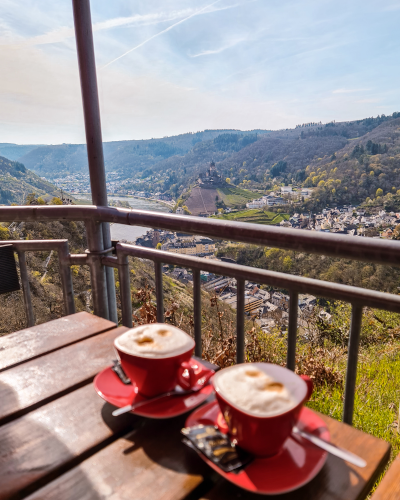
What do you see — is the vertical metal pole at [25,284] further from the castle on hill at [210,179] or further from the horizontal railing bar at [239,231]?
the castle on hill at [210,179]

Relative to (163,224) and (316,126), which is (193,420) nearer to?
(163,224)

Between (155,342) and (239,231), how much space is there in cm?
56

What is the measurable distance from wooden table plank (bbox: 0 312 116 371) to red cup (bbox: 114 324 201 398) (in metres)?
0.43

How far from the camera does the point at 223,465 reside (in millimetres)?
467

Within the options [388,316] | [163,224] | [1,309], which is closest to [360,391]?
[163,224]

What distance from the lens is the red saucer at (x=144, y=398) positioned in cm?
60

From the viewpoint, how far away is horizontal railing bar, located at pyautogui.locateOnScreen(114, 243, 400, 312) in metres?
0.86

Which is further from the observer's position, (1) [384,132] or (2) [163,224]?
(1) [384,132]

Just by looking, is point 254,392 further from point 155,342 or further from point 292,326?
point 292,326

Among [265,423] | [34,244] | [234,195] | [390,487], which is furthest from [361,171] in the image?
[265,423]

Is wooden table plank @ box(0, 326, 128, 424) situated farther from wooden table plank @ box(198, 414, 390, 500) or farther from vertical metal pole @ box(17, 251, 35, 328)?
vertical metal pole @ box(17, 251, 35, 328)

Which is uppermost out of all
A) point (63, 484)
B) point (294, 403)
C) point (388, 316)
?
point (294, 403)

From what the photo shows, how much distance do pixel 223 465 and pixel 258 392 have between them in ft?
0.37

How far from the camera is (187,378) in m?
0.67
